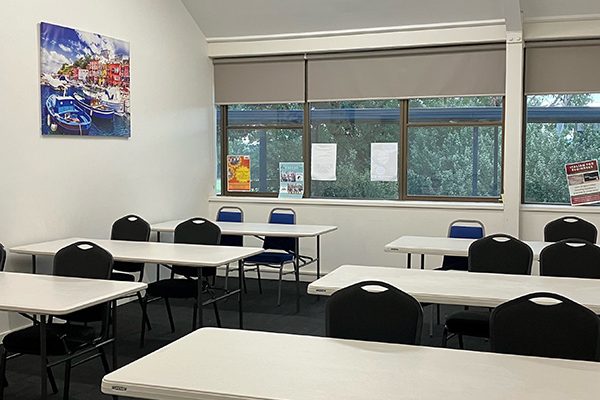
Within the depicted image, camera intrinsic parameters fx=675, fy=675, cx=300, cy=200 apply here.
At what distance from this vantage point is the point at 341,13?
23.1 feet

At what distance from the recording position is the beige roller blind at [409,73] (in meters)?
6.79

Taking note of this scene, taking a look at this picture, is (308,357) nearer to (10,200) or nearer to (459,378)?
(459,378)

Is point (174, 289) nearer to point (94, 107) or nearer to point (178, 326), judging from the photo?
point (178, 326)

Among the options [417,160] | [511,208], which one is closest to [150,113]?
[417,160]

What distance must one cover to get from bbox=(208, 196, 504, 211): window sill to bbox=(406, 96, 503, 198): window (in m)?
0.21

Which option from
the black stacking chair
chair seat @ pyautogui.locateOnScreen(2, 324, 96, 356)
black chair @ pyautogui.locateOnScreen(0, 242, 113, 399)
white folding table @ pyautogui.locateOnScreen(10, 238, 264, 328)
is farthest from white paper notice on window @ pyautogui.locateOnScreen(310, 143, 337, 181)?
chair seat @ pyautogui.locateOnScreen(2, 324, 96, 356)

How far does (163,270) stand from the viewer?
23.6 ft

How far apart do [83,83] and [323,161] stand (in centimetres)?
284

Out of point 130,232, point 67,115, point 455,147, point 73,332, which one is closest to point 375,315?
point 73,332

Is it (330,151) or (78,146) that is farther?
(330,151)

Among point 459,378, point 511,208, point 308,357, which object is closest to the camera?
point 459,378

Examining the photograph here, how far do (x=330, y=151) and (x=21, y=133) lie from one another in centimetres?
344

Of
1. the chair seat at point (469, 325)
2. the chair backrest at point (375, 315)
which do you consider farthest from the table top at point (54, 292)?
the chair seat at point (469, 325)

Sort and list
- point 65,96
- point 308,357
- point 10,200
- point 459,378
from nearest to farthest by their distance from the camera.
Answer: point 459,378
point 308,357
point 10,200
point 65,96
